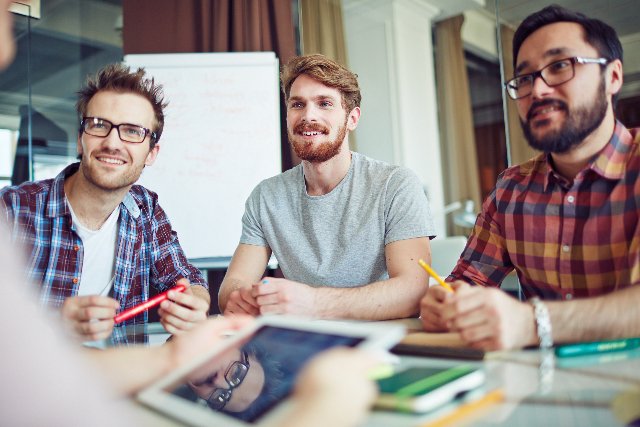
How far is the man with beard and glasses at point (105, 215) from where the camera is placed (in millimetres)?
1613

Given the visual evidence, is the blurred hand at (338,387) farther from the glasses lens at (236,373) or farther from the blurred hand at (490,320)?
the blurred hand at (490,320)

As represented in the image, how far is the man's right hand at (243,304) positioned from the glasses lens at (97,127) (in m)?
0.86

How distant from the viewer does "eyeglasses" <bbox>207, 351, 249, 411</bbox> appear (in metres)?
0.55

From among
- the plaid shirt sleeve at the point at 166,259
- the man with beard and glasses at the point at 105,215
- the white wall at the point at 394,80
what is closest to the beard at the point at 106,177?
the man with beard and glasses at the point at 105,215

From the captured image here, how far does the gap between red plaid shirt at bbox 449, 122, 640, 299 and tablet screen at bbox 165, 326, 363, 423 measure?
2.28 ft

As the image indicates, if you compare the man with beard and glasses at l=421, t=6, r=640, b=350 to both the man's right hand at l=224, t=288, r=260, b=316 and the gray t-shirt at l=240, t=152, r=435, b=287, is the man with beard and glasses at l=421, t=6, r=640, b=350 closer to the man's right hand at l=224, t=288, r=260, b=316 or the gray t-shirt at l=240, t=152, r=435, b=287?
the gray t-shirt at l=240, t=152, r=435, b=287

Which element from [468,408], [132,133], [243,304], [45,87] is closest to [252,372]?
[468,408]

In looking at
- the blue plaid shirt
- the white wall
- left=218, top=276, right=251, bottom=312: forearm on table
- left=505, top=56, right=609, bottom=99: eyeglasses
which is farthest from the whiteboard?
left=505, top=56, right=609, bottom=99: eyeglasses

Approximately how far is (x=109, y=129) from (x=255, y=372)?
1.41 meters

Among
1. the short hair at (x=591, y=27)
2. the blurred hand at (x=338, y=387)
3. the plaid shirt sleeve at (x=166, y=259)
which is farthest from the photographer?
the plaid shirt sleeve at (x=166, y=259)

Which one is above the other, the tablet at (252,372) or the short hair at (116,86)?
the short hair at (116,86)

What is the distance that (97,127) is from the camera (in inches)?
70.0

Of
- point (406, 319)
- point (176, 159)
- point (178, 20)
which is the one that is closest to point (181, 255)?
point (406, 319)

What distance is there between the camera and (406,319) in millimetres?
1196
